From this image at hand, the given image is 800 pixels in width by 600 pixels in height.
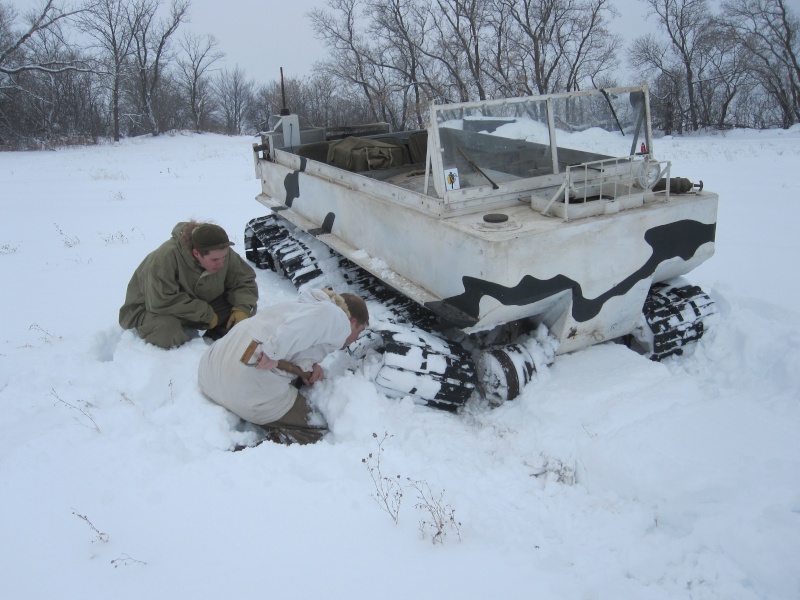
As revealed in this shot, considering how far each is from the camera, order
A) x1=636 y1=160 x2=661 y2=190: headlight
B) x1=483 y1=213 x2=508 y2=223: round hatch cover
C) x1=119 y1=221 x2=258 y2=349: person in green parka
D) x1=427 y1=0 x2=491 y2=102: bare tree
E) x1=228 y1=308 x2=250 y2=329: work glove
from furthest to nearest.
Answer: x1=427 y1=0 x2=491 y2=102: bare tree, x1=228 y1=308 x2=250 y2=329: work glove, x1=119 y1=221 x2=258 y2=349: person in green parka, x1=636 y1=160 x2=661 y2=190: headlight, x1=483 y1=213 x2=508 y2=223: round hatch cover

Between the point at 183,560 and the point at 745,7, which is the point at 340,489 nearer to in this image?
the point at 183,560

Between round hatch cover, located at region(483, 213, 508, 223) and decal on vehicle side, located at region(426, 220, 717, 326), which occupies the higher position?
round hatch cover, located at region(483, 213, 508, 223)

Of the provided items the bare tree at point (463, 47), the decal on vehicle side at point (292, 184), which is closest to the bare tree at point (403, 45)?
the bare tree at point (463, 47)

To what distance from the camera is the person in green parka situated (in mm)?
4312

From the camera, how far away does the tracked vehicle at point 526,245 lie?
12.3ft

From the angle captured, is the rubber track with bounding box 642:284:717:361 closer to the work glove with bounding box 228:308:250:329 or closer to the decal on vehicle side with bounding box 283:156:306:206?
the work glove with bounding box 228:308:250:329

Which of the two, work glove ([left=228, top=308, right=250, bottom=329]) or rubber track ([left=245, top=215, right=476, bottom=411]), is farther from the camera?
work glove ([left=228, top=308, right=250, bottom=329])

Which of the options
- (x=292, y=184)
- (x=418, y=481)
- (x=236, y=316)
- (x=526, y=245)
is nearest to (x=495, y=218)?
(x=526, y=245)

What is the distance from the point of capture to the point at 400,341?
3.87 metres

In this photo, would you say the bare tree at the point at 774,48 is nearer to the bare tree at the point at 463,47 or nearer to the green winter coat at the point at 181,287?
the bare tree at the point at 463,47

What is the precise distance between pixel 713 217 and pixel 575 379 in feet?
4.75

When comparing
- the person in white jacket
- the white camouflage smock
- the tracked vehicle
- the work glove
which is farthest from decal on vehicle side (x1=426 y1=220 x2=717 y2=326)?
the work glove

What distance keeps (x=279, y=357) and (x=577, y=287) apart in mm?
1766

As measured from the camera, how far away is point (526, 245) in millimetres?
3564
